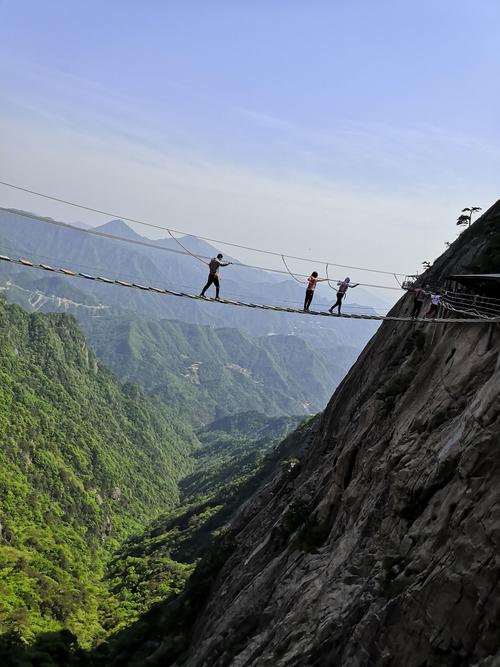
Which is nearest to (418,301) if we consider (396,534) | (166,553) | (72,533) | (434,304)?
(434,304)

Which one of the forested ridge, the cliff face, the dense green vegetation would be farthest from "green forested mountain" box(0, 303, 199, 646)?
the cliff face

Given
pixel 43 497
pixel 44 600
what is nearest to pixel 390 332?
pixel 44 600

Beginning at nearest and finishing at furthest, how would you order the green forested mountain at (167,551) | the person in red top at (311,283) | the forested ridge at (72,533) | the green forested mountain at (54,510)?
the person in red top at (311,283)
the forested ridge at (72,533)
the green forested mountain at (54,510)
the green forested mountain at (167,551)

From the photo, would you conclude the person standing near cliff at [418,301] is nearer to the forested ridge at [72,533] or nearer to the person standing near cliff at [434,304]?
the person standing near cliff at [434,304]

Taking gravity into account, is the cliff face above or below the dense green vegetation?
above

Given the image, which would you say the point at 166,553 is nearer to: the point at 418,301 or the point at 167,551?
the point at 167,551

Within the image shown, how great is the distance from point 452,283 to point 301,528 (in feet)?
53.7

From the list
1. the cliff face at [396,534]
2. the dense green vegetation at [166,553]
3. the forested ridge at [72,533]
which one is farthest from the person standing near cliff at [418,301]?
the dense green vegetation at [166,553]

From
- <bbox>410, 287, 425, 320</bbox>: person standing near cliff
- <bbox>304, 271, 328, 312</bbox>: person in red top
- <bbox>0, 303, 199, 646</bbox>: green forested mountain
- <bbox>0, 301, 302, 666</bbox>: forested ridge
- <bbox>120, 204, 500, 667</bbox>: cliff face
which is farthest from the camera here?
<bbox>0, 303, 199, 646</bbox>: green forested mountain

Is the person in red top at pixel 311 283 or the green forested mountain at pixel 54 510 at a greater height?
the person in red top at pixel 311 283

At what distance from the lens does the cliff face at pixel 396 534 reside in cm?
1475

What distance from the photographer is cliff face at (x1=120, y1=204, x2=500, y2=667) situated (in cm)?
1475

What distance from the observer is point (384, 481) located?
21641mm

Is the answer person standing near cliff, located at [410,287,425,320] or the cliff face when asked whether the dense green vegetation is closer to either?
the cliff face
